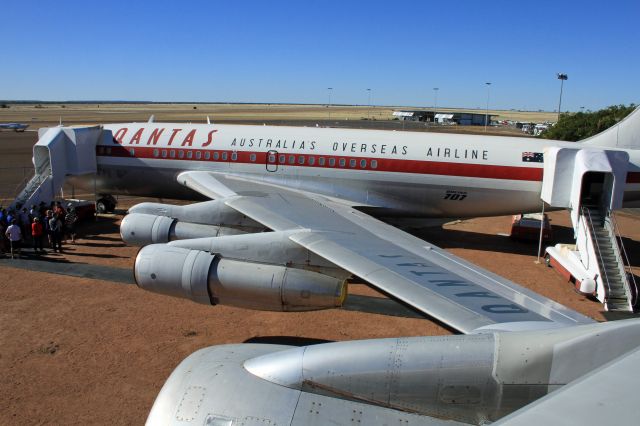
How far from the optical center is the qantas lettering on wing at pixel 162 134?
846 inches

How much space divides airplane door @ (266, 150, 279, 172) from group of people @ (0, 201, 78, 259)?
8.38m

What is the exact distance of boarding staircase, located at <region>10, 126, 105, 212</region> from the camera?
854 inches

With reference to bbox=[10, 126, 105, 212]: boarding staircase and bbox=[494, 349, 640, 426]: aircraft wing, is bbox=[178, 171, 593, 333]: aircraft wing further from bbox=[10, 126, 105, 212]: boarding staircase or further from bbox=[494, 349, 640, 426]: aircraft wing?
bbox=[10, 126, 105, 212]: boarding staircase

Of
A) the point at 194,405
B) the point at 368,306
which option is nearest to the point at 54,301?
the point at 368,306

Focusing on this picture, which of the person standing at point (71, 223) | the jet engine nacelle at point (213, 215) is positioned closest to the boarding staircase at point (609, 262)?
the jet engine nacelle at point (213, 215)

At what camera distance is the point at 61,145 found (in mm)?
22109

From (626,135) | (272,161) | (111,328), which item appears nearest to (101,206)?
(272,161)

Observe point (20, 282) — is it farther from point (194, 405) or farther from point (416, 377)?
point (416, 377)

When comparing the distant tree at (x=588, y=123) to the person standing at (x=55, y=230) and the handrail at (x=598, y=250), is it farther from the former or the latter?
the person standing at (x=55, y=230)

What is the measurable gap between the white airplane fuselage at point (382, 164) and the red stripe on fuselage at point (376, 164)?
4 cm

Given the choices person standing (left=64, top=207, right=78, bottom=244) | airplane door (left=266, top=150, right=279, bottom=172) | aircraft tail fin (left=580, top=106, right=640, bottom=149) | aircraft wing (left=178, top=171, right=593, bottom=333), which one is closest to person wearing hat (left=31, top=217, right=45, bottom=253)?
person standing (left=64, top=207, right=78, bottom=244)

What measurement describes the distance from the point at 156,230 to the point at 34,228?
6.62m

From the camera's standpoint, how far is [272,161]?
66.3 ft

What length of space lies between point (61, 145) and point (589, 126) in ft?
166
